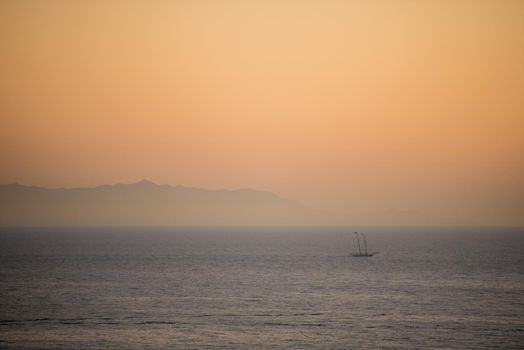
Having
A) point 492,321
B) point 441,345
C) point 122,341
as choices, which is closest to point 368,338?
point 441,345

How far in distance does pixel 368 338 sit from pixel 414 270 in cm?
9211

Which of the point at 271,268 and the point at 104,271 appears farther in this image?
the point at 271,268

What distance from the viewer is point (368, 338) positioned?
8225cm

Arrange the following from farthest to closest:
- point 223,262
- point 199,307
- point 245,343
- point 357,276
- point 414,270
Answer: point 223,262 < point 414,270 < point 357,276 < point 199,307 < point 245,343

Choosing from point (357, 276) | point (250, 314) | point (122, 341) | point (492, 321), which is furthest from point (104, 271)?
point (492, 321)

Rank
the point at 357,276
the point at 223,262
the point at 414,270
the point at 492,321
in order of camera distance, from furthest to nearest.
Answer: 1. the point at 223,262
2. the point at 414,270
3. the point at 357,276
4. the point at 492,321

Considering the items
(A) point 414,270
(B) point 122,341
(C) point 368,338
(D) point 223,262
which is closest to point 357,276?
(A) point 414,270

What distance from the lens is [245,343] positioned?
7838 cm

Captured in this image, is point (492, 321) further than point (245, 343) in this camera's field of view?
Yes

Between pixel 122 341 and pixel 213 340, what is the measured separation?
10.3m

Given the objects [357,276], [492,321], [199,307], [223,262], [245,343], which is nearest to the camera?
[245,343]

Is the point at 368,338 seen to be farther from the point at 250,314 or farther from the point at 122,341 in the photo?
the point at 122,341

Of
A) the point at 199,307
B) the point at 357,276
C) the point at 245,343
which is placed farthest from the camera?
the point at 357,276

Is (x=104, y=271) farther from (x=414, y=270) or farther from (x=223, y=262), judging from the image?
(x=414, y=270)
